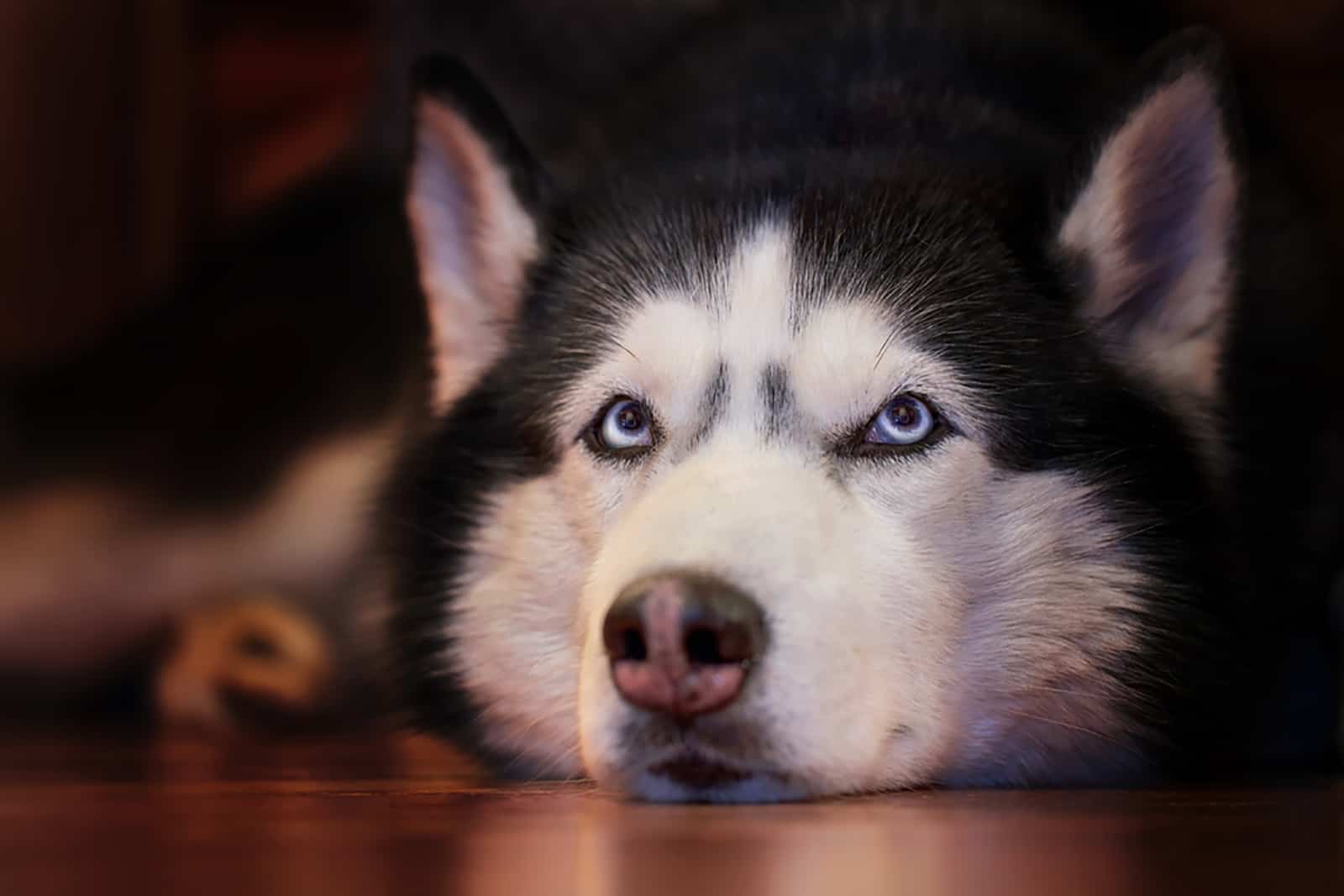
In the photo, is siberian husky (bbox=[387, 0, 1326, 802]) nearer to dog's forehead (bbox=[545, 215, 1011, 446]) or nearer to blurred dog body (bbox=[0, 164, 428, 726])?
dog's forehead (bbox=[545, 215, 1011, 446])

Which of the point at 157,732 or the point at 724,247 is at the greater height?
the point at 724,247

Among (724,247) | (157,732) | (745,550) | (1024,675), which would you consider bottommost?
(157,732)

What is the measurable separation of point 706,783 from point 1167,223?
2.89 ft

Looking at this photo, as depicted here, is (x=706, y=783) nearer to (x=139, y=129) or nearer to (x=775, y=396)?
(x=775, y=396)

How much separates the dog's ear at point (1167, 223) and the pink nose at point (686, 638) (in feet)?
2.25

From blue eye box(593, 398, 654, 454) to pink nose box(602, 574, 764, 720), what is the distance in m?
0.39

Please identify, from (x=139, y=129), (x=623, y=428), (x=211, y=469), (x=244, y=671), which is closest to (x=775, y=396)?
(x=623, y=428)

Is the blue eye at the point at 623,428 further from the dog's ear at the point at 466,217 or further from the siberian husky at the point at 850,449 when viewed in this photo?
the dog's ear at the point at 466,217

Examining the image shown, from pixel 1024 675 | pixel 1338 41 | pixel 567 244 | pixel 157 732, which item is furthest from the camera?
pixel 1338 41

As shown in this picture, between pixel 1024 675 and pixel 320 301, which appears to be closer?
pixel 1024 675

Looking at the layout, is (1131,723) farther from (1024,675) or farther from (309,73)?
(309,73)

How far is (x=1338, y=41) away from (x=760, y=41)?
1.30 m

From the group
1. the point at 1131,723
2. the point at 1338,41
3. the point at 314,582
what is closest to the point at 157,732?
the point at 314,582

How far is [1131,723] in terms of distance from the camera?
1921mm
